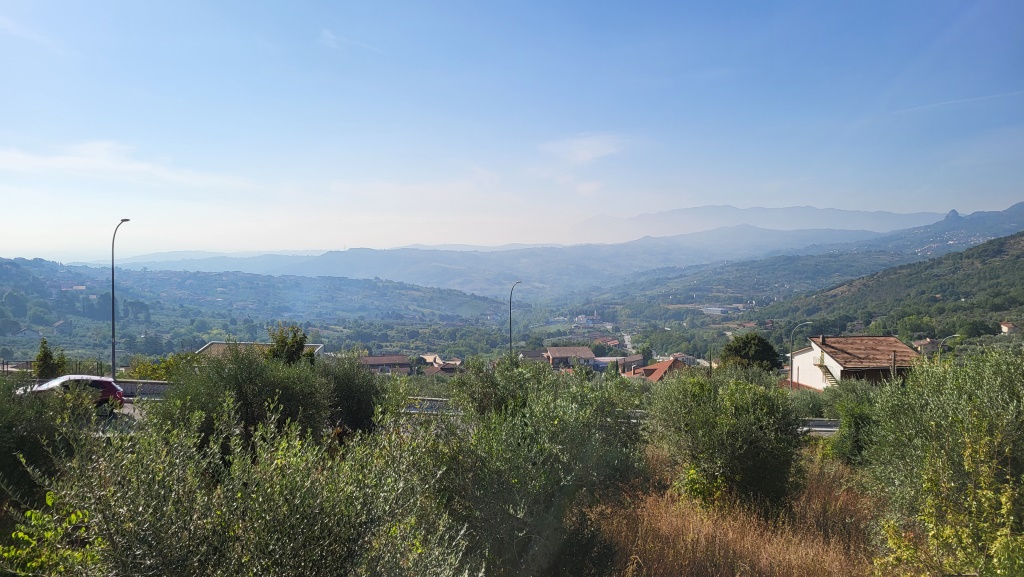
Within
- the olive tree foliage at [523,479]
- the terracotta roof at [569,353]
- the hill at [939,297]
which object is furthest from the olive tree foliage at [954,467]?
the terracotta roof at [569,353]

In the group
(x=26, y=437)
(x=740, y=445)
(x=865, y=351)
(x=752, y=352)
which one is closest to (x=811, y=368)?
(x=865, y=351)

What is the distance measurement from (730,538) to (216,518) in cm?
761

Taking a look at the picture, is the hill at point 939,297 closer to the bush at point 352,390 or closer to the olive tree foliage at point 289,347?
the bush at point 352,390

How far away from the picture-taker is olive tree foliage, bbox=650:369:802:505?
9.98 m

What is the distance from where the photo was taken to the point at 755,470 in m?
10.0

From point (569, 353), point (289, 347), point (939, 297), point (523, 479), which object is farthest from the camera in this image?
point (569, 353)

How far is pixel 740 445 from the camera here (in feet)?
32.6

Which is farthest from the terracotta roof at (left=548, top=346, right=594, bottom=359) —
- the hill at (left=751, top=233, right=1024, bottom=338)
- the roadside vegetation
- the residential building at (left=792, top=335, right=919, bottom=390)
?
the roadside vegetation

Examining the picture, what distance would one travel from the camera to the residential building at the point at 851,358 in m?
33.8

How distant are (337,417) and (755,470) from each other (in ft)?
27.6

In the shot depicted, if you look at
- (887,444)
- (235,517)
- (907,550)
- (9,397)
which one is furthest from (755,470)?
(9,397)

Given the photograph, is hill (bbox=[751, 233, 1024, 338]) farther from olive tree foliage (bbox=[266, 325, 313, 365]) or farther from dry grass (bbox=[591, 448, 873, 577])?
olive tree foliage (bbox=[266, 325, 313, 365])

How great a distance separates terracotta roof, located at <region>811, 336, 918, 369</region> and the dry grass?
27525 millimetres

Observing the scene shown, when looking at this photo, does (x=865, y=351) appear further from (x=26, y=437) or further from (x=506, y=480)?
(x=26, y=437)
